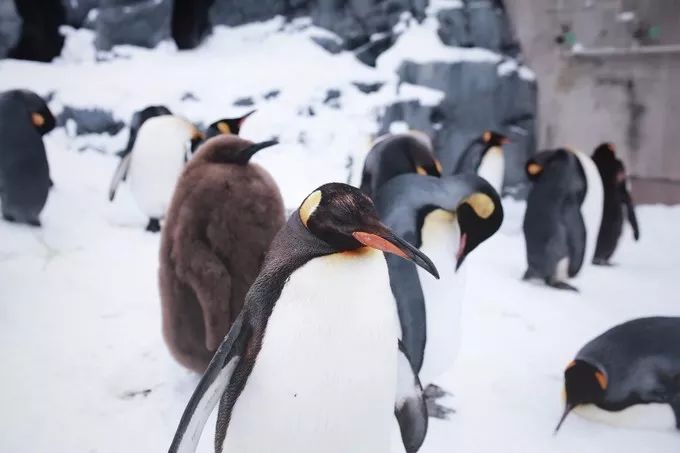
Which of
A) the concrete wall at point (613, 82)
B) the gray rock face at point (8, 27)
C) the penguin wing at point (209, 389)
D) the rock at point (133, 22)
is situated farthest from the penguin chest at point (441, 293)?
the rock at point (133, 22)

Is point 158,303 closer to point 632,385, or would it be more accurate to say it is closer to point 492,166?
point 632,385

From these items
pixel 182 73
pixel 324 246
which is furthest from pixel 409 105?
pixel 324 246

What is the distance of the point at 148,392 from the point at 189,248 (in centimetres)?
33

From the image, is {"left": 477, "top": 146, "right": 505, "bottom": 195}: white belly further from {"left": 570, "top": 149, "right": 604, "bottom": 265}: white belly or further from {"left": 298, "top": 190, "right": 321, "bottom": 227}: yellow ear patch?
{"left": 298, "top": 190, "right": 321, "bottom": 227}: yellow ear patch

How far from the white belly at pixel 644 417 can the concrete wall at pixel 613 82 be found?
2.42m

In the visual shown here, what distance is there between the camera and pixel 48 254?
5.05ft

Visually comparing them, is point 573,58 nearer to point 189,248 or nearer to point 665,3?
point 665,3

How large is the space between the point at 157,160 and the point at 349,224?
1.74 metres

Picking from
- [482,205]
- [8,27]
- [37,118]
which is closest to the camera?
[482,205]

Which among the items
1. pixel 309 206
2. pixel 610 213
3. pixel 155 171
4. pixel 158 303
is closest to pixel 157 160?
pixel 155 171

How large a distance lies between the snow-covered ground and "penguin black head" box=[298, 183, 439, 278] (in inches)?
20.2

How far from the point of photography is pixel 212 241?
96 cm

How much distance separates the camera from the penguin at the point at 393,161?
1.54 meters

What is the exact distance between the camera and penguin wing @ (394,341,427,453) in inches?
30.7
